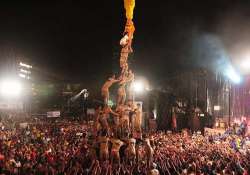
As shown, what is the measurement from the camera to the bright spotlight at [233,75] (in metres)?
37.4

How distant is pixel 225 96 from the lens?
42781 millimetres

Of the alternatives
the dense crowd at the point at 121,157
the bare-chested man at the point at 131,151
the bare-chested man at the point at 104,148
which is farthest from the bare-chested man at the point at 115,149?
the bare-chested man at the point at 131,151

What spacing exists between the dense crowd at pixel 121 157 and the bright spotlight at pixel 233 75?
1748cm

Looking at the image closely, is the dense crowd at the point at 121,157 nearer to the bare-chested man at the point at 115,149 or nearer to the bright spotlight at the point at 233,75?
the bare-chested man at the point at 115,149

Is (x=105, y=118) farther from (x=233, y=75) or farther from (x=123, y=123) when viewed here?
(x=233, y=75)

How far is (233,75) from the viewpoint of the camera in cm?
3775

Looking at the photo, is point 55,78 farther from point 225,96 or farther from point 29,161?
point 29,161

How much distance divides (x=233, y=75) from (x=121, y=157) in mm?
24221

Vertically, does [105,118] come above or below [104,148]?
above

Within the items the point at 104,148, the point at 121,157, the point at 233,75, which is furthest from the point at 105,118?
the point at 233,75

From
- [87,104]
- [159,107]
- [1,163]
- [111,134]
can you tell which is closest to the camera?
[1,163]

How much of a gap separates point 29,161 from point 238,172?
9.34 meters

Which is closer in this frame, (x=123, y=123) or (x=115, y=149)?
(x=115, y=149)

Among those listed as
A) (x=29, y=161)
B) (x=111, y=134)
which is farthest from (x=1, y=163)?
(x=111, y=134)
